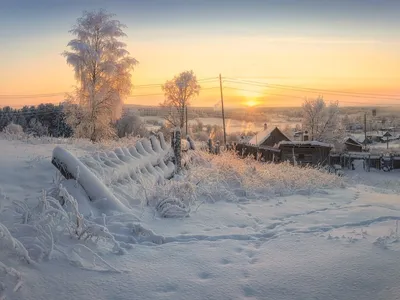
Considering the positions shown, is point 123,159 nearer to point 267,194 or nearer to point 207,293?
point 267,194

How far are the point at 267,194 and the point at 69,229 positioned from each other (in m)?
5.13

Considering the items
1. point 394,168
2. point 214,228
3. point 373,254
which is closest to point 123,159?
point 214,228

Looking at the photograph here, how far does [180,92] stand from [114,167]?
41.5 metres

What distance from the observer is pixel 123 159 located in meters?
6.90

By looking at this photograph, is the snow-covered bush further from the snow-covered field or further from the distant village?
the distant village

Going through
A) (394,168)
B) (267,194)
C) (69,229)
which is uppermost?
(69,229)

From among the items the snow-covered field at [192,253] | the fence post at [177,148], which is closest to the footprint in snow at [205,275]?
the snow-covered field at [192,253]

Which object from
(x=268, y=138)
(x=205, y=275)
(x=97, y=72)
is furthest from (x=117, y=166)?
(x=268, y=138)

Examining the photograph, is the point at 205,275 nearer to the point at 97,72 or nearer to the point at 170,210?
the point at 170,210

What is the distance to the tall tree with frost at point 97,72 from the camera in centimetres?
2401

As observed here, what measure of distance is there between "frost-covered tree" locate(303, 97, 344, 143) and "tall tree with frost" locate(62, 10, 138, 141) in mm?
30520

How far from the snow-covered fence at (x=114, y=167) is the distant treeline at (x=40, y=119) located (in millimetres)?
45886

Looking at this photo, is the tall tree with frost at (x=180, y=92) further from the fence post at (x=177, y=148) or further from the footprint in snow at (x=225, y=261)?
the footprint in snow at (x=225, y=261)

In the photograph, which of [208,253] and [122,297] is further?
[208,253]
